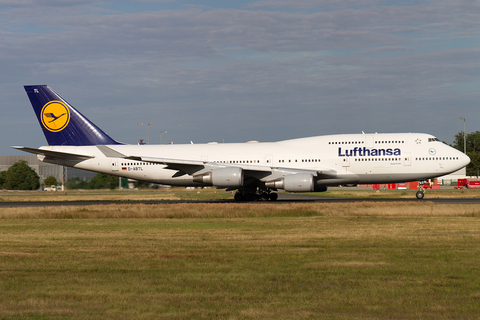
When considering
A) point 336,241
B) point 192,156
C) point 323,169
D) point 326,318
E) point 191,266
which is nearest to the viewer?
point 326,318

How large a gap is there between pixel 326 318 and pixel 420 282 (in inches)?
104

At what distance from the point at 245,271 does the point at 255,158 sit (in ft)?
80.8

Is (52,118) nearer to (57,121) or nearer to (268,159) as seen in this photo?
(57,121)

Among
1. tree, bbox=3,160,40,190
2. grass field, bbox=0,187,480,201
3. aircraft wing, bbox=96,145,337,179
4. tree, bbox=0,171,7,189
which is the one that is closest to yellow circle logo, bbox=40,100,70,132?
aircraft wing, bbox=96,145,337,179

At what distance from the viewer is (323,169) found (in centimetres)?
3250

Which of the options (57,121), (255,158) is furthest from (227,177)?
(57,121)

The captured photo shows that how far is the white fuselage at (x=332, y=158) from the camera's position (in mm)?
31969

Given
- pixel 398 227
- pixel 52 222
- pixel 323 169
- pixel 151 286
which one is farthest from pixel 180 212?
pixel 151 286

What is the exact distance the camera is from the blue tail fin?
3669 cm

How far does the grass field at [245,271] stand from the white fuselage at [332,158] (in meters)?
13.7

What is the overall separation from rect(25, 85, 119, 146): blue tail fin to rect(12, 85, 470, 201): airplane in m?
0.07

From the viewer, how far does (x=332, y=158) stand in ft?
107

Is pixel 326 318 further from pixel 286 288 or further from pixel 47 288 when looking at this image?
pixel 47 288

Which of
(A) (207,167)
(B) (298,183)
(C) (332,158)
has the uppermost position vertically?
(C) (332,158)
